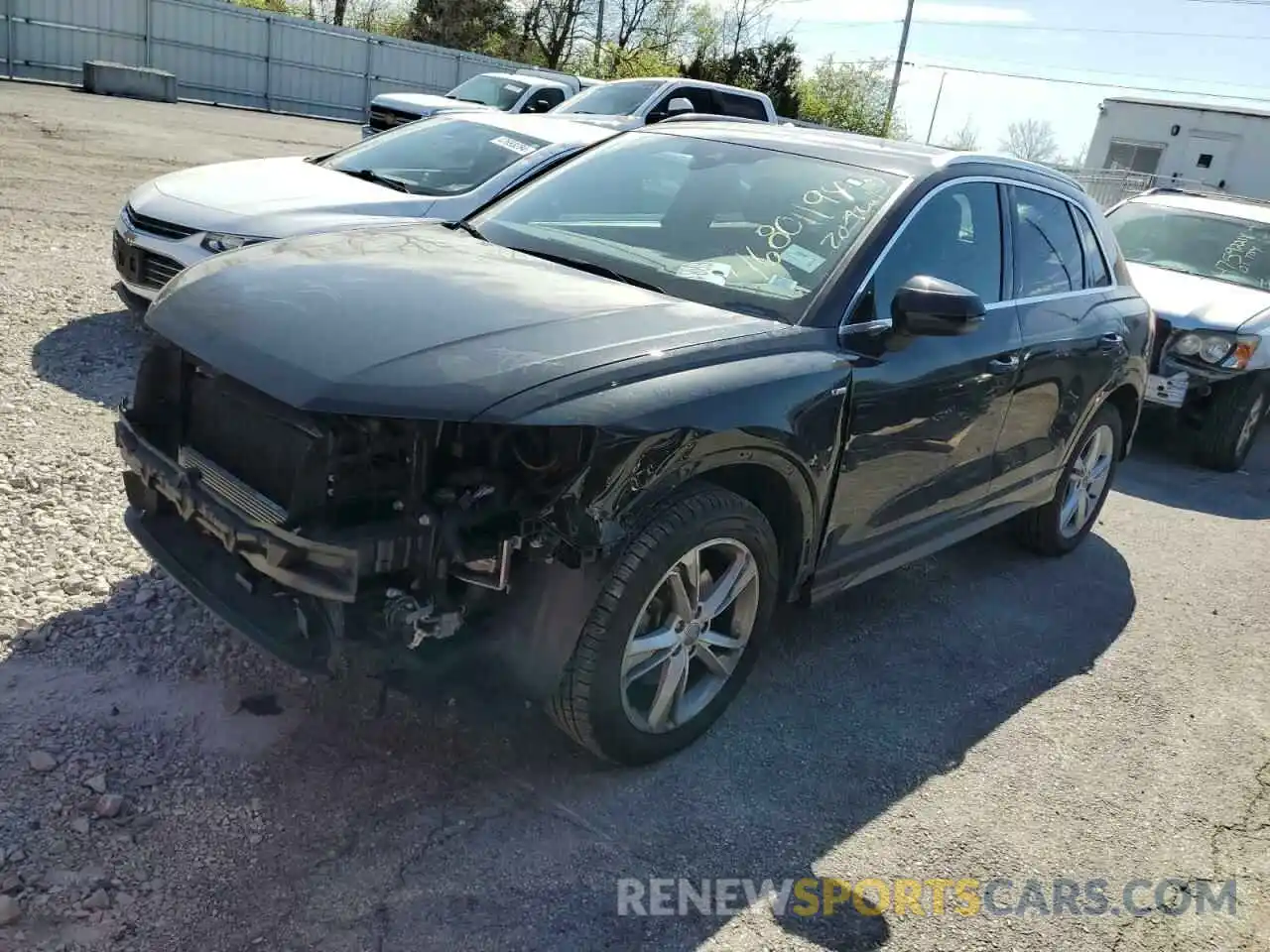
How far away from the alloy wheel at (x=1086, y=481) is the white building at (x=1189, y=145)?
66.8ft

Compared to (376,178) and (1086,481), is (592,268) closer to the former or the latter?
(1086,481)

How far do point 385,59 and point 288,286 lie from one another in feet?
99.3

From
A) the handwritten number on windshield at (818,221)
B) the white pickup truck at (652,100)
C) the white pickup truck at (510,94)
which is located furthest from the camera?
the white pickup truck at (510,94)

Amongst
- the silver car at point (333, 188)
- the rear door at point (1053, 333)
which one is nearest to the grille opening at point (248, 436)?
the silver car at point (333, 188)

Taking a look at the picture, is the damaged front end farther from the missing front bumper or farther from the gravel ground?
the gravel ground

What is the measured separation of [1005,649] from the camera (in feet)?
15.4

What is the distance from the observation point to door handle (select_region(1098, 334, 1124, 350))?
516 cm

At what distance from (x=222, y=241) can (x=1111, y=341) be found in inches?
186

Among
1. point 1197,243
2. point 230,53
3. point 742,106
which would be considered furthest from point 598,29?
point 1197,243

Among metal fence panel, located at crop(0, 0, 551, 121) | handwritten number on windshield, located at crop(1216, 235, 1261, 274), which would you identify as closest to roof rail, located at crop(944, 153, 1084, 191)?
handwritten number on windshield, located at crop(1216, 235, 1261, 274)

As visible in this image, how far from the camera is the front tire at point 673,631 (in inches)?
118

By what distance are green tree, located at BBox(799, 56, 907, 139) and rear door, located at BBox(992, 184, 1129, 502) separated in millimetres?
44384

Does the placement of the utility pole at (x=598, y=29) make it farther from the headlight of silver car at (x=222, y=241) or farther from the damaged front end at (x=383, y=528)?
the damaged front end at (x=383, y=528)

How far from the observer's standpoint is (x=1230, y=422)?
315 inches
